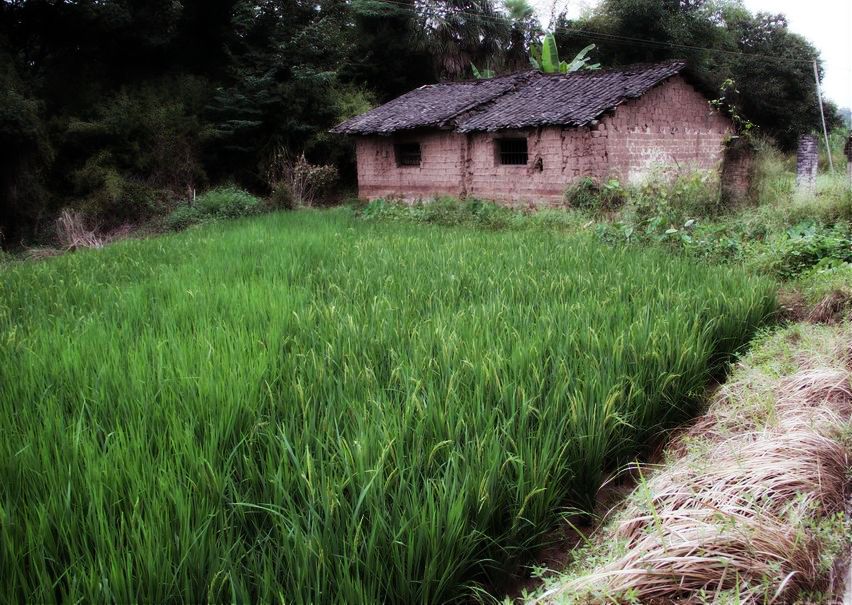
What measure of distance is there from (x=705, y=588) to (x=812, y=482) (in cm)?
73

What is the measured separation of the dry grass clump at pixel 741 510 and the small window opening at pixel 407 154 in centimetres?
→ 1365

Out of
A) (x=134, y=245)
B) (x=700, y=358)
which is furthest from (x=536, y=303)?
(x=134, y=245)

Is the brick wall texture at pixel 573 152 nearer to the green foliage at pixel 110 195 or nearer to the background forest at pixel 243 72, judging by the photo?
the background forest at pixel 243 72

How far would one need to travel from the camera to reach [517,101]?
14.0m

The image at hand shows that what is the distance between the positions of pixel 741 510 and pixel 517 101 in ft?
42.7

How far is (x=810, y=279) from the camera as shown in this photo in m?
5.30

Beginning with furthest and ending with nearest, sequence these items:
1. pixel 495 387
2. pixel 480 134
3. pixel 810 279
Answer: pixel 480 134
pixel 810 279
pixel 495 387

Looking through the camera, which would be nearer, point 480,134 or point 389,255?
point 389,255

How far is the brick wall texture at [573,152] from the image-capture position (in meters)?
11.8

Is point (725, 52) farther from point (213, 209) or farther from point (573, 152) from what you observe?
point (213, 209)

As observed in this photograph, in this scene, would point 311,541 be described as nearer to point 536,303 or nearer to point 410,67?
point 536,303

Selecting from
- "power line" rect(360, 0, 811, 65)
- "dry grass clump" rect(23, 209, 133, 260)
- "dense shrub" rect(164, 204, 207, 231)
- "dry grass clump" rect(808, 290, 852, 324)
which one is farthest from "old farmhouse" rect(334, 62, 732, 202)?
"power line" rect(360, 0, 811, 65)

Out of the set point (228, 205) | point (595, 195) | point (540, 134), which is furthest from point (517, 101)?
point (228, 205)

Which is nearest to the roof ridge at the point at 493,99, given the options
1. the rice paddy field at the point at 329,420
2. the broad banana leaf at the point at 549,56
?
the broad banana leaf at the point at 549,56
